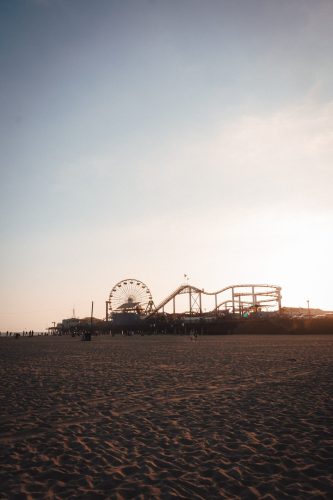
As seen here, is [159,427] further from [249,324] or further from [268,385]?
[249,324]

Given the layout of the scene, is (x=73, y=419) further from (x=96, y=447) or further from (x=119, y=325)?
(x=119, y=325)

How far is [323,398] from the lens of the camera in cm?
1071

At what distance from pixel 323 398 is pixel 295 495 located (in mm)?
6597

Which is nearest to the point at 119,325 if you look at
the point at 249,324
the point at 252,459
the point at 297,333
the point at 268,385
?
the point at 249,324

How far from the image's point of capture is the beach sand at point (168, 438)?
5.18 metres

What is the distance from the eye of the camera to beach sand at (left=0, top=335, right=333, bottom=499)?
518cm

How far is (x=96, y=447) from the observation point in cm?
681

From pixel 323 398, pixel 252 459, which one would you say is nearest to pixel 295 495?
pixel 252 459

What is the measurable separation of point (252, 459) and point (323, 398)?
558 centimetres

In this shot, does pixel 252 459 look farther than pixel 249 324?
No

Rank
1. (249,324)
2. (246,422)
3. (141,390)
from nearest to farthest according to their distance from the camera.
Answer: (246,422), (141,390), (249,324)

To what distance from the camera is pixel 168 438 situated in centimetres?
735

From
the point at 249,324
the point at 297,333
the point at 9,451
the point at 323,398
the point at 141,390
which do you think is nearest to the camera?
the point at 9,451

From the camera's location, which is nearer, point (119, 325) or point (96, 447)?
point (96, 447)
